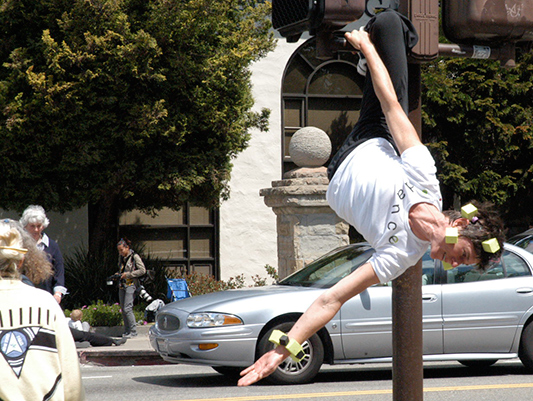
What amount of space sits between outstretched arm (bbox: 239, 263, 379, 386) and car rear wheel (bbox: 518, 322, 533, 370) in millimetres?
7256

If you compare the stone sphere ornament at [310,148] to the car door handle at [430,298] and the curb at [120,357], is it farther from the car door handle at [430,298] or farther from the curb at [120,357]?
the car door handle at [430,298]

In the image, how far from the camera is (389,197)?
3.30m

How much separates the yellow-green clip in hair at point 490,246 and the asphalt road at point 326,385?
5.46 m

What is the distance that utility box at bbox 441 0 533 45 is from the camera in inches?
183

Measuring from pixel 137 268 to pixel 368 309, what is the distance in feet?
18.9

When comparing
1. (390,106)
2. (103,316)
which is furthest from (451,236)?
(103,316)

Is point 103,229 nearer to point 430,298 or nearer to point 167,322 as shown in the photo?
point 167,322

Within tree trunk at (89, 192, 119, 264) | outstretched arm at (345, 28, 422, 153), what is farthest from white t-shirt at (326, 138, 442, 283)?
tree trunk at (89, 192, 119, 264)

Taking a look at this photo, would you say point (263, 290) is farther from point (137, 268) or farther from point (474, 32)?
point (474, 32)

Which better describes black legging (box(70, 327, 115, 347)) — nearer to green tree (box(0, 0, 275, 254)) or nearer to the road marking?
green tree (box(0, 0, 275, 254))

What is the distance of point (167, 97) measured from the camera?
47.7 feet

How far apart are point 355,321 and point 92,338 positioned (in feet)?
17.6

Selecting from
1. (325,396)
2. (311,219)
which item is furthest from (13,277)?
(311,219)

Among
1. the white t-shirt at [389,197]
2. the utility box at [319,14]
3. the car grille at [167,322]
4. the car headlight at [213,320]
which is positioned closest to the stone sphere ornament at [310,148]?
the car grille at [167,322]
